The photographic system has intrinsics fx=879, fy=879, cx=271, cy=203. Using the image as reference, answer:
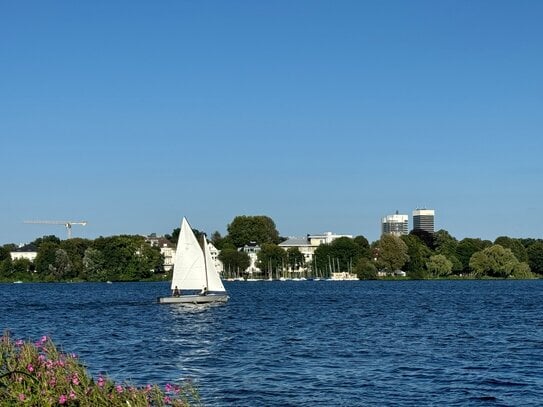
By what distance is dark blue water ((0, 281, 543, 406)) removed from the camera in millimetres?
32500

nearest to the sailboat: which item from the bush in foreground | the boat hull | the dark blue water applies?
the boat hull

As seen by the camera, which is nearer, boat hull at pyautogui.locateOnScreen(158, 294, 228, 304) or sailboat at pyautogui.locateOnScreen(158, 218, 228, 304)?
boat hull at pyautogui.locateOnScreen(158, 294, 228, 304)

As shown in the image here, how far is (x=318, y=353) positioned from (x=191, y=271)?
174 feet

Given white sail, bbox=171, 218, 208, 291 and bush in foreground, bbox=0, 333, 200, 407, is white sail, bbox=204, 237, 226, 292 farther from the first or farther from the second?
bush in foreground, bbox=0, 333, 200, 407

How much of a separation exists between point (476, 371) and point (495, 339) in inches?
693

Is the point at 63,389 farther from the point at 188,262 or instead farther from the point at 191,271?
the point at 191,271

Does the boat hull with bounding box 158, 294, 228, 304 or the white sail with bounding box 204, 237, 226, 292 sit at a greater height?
the white sail with bounding box 204, 237, 226, 292

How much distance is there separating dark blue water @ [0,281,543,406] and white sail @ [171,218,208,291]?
11415mm

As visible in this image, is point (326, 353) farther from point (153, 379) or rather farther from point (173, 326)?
point (173, 326)

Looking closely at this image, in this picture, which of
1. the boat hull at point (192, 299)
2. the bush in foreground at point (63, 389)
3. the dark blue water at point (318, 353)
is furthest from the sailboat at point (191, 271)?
the bush in foreground at point (63, 389)

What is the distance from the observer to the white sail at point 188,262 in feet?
313

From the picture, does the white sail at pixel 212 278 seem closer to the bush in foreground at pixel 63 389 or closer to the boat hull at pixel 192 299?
the boat hull at pixel 192 299

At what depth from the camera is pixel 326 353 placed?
45906 mm

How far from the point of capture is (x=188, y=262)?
317ft
